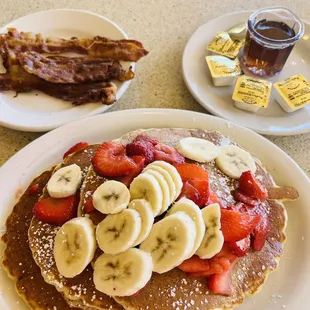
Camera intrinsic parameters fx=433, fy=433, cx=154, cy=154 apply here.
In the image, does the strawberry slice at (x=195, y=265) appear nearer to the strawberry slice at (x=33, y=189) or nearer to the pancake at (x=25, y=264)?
the pancake at (x=25, y=264)

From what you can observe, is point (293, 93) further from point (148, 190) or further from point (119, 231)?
point (119, 231)

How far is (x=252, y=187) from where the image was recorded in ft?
4.77

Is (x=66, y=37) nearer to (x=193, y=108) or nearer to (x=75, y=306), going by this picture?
(x=193, y=108)

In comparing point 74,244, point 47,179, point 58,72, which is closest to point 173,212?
point 74,244

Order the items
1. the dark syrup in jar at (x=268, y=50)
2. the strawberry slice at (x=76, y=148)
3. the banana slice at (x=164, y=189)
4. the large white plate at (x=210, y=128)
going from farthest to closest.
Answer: the dark syrup in jar at (x=268, y=50)
the strawberry slice at (x=76, y=148)
the large white plate at (x=210, y=128)
the banana slice at (x=164, y=189)

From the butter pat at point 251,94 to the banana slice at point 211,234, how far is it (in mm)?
648

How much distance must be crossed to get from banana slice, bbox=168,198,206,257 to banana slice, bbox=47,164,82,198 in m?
0.34

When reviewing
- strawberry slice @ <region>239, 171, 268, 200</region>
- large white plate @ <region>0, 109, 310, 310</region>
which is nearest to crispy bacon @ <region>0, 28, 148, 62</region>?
large white plate @ <region>0, 109, 310, 310</region>

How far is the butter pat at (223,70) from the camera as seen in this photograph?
1.89 metres

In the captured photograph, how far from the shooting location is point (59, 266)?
124 cm

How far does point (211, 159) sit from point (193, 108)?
0.44 m

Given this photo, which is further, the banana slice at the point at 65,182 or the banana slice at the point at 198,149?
the banana slice at the point at 198,149

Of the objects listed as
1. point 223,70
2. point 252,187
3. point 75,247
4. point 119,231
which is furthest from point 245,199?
point 223,70

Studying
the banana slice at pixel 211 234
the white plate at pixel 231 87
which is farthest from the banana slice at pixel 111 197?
the white plate at pixel 231 87
